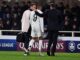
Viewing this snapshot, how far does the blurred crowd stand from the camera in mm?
26531

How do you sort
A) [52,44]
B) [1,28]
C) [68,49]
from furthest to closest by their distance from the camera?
[1,28]
[68,49]
[52,44]

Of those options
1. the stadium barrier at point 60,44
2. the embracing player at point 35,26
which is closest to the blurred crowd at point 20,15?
the stadium barrier at point 60,44

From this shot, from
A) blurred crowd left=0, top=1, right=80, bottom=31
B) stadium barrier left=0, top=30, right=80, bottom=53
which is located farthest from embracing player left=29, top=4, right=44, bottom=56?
blurred crowd left=0, top=1, right=80, bottom=31

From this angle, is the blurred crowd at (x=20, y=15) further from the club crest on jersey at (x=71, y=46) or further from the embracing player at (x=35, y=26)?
the embracing player at (x=35, y=26)

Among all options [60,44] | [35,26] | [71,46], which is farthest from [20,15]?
[35,26]

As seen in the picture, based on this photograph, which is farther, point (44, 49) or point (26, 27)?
point (44, 49)

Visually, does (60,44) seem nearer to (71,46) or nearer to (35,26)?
(71,46)

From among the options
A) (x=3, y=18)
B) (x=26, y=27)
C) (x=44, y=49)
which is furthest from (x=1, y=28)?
(x=26, y=27)

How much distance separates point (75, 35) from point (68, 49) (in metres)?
1.38

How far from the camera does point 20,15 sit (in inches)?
1069

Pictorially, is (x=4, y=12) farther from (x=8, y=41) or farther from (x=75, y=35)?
(x=75, y=35)

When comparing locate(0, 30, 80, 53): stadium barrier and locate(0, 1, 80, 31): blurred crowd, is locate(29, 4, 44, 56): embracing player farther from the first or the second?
locate(0, 1, 80, 31): blurred crowd

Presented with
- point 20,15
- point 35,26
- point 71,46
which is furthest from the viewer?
point 20,15

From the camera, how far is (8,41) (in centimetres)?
2644
